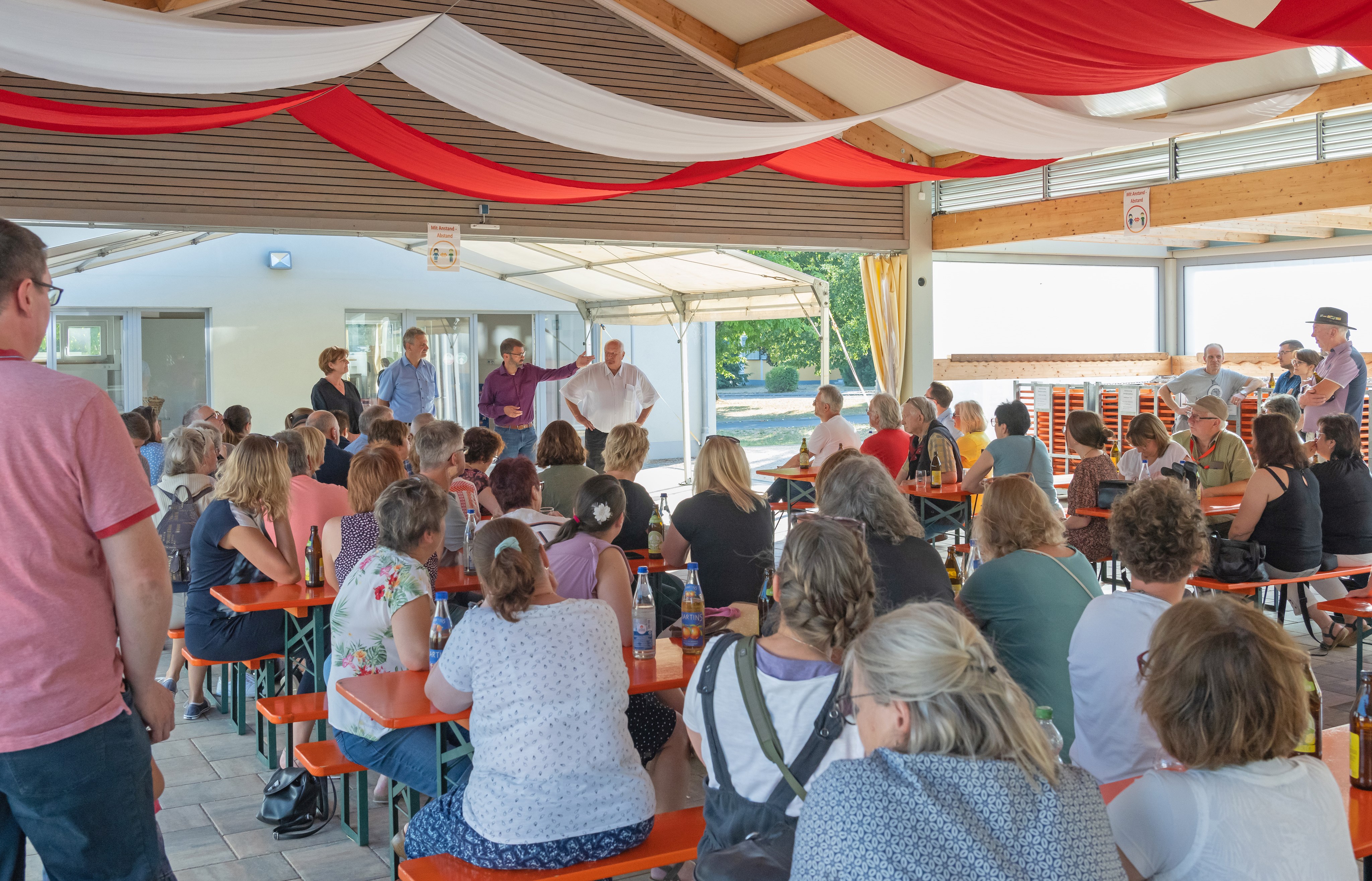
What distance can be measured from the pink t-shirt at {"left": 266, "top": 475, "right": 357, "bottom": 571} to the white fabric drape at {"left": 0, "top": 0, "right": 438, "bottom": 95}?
1936 mm

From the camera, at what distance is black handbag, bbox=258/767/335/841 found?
3.76 metres

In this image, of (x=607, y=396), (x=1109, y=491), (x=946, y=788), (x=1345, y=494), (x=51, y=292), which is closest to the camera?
(x=946, y=788)

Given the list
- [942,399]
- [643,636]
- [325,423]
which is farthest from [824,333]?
[643,636]

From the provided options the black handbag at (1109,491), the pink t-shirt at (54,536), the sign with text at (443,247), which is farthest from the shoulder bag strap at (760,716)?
the sign with text at (443,247)

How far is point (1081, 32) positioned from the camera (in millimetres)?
4621

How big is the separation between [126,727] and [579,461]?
3.60 meters

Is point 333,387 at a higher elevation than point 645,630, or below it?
higher

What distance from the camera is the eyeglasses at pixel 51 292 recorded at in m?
1.98

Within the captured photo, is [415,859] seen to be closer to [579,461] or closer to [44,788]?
[44,788]

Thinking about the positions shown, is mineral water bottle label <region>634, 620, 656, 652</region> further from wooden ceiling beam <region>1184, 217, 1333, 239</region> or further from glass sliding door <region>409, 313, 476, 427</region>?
glass sliding door <region>409, 313, 476, 427</region>

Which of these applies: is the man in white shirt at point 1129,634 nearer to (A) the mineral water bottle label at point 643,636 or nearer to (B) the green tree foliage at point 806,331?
(A) the mineral water bottle label at point 643,636

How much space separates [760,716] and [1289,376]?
8.31 metres

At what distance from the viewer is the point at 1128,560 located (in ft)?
9.16

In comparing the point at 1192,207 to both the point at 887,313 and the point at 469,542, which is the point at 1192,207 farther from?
the point at 469,542
